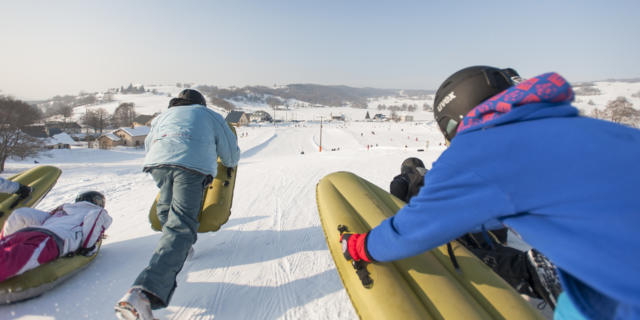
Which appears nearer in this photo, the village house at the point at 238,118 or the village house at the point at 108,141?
the village house at the point at 108,141

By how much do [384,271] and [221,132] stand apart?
7.79ft

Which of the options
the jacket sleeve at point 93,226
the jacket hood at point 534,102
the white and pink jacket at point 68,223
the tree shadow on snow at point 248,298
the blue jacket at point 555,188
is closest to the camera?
the blue jacket at point 555,188

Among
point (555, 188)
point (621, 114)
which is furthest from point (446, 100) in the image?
point (621, 114)

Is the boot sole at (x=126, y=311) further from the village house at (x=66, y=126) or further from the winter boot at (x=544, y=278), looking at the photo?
the village house at (x=66, y=126)

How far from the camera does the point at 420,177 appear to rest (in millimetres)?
3633

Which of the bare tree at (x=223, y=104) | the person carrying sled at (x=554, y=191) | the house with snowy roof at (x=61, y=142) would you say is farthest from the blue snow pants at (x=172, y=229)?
the bare tree at (x=223, y=104)

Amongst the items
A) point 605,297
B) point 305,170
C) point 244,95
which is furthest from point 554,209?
point 244,95

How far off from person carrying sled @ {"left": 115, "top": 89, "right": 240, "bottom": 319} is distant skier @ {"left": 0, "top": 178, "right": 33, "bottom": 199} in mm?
2000

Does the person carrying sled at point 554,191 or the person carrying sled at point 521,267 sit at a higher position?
the person carrying sled at point 554,191

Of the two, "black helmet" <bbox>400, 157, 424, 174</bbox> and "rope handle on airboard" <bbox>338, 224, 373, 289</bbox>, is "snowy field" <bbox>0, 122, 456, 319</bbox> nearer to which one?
"rope handle on airboard" <bbox>338, 224, 373, 289</bbox>

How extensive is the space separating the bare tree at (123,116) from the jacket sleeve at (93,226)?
8257 cm

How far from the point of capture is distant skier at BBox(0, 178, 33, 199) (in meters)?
3.34

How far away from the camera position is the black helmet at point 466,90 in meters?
1.55

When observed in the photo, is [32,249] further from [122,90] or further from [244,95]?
[122,90]
